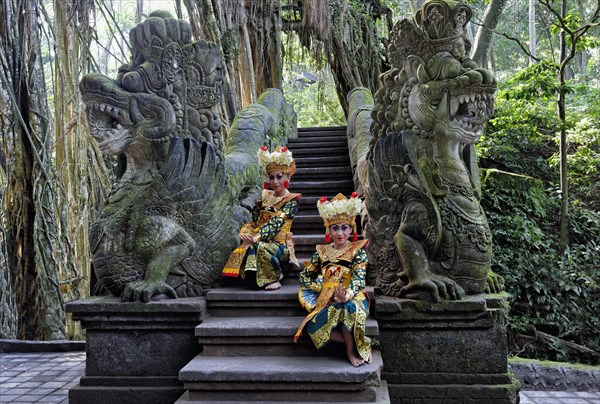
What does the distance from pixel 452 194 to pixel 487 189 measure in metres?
5.71

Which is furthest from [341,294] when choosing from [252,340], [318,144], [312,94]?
[312,94]

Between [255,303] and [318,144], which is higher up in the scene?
[318,144]

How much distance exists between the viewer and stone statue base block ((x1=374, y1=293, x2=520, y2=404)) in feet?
12.9

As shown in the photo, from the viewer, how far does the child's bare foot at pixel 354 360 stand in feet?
11.2

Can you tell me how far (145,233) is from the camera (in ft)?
13.9

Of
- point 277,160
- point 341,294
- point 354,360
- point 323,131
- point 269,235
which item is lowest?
point 354,360

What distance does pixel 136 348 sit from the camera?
13.5 ft

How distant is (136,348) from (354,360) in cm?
157

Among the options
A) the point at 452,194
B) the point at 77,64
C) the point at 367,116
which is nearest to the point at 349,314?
the point at 452,194

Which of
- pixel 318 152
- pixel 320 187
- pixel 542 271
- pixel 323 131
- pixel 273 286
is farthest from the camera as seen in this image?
pixel 323 131

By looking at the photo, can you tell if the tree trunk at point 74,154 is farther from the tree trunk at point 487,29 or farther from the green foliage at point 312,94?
the tree trunk at point 487,29

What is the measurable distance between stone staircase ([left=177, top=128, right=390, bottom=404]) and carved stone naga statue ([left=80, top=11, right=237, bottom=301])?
0.37m

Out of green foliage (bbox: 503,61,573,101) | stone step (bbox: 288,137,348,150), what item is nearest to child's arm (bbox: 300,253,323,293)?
stone step (bbox: 288,137,348,150)

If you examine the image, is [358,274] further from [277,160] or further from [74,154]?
[74,154]
